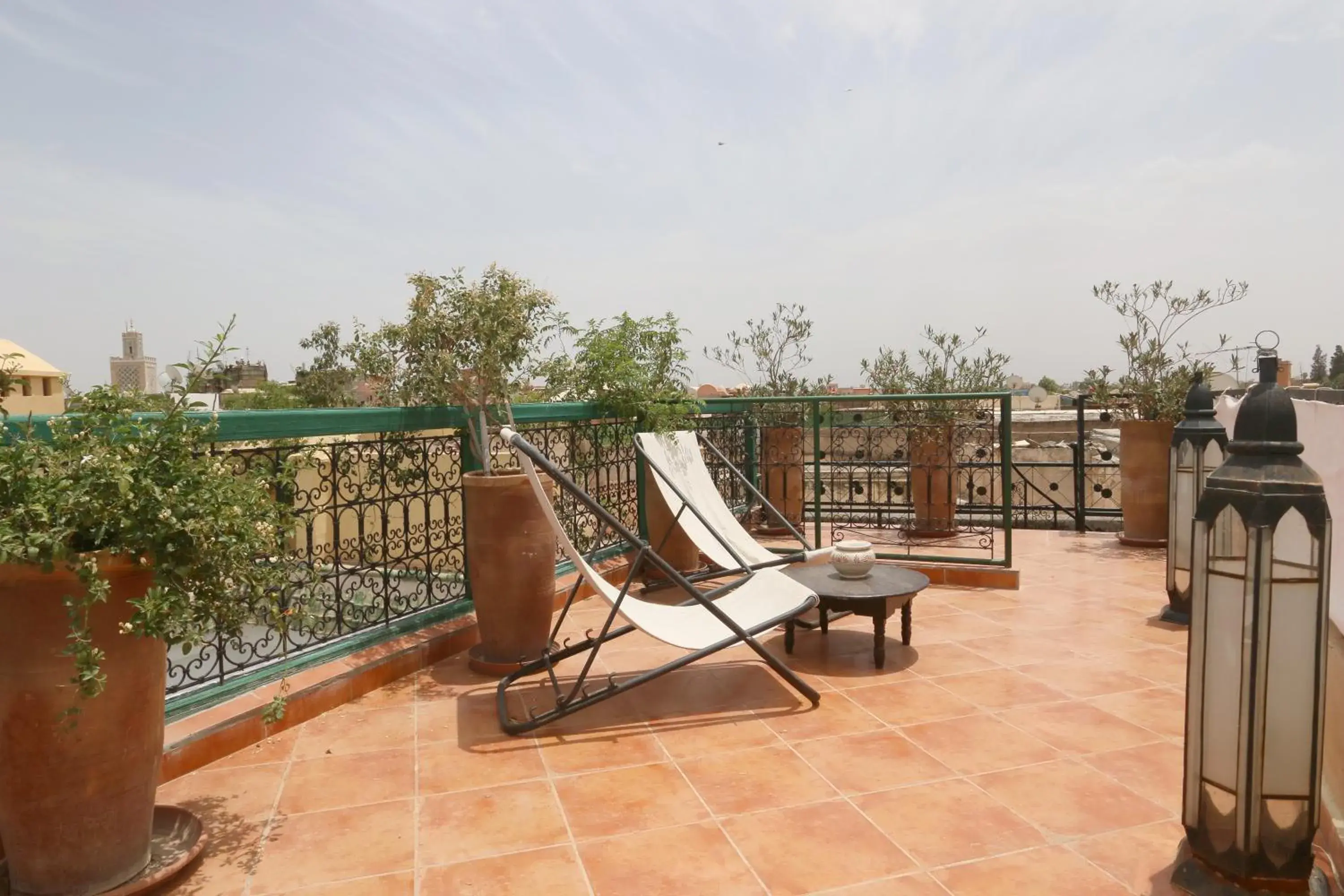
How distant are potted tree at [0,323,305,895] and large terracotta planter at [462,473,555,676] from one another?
5.61 ft

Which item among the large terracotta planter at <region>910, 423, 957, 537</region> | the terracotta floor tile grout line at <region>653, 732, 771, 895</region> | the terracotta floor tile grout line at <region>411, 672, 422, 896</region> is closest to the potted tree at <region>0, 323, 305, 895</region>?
the terracotta floor tile grout line at <region>411, 672, 422, 896</region>

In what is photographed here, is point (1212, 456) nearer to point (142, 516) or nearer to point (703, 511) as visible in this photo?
point (703, 511)

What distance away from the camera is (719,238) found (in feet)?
40.2

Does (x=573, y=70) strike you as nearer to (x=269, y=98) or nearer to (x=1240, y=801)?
(x=269, y=98)

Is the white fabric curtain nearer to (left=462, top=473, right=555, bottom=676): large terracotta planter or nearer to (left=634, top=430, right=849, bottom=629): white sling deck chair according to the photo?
(left=634, top=430, right=849, bottom=629): white sling deck chair

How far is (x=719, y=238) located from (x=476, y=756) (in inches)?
403

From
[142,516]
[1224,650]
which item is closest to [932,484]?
[1224,650]

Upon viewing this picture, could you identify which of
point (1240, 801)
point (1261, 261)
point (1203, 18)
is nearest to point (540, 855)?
point (1240, 801)

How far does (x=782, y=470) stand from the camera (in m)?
8.04

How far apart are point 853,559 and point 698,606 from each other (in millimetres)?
854

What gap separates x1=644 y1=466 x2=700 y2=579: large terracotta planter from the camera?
19.3 ft

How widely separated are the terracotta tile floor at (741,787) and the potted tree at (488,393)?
332mm

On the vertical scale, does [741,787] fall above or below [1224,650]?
below

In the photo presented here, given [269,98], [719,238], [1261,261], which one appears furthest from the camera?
[719,238]
